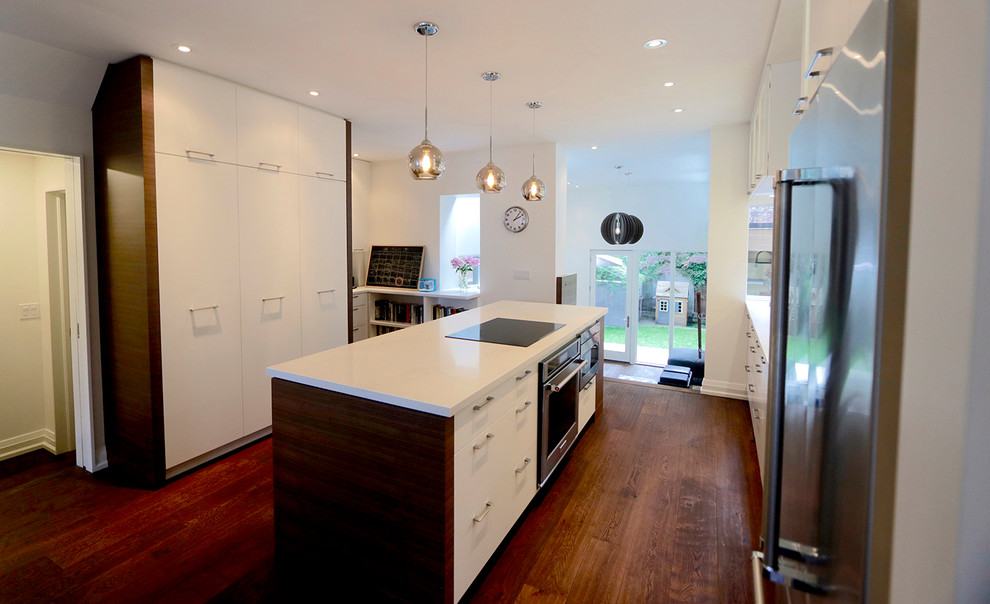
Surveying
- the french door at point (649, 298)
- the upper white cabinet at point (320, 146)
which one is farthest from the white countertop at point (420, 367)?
the french door at point (649, 298)

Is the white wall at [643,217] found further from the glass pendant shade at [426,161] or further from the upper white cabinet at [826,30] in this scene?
the upper white cabinet at [826,30]

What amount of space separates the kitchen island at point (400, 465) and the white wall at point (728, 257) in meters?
2.81

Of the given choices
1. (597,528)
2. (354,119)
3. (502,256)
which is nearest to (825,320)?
(597,528)

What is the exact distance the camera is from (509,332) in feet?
9.14

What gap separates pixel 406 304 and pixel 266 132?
2844 mm

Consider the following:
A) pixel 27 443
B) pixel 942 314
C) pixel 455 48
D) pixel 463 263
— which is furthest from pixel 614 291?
pixel 942 314

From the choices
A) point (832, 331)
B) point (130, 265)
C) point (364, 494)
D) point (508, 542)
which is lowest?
point (508, 542)

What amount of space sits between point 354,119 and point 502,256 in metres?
2.07

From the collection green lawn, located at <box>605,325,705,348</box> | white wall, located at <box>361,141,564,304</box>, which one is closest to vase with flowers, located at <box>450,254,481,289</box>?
white wall, located at <box>361,141,564,304</box>

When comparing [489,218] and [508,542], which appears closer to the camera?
[508,542]

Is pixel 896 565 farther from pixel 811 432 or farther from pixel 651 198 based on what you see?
pixel 651 198

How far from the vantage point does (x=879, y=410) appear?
57cm

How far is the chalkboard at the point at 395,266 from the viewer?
5.75m

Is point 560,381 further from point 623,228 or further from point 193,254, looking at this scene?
point 623,228
